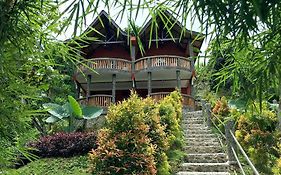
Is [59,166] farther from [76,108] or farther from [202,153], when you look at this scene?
[76,108]

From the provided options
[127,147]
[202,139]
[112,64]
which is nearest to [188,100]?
[112,64]

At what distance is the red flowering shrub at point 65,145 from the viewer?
36.3ft

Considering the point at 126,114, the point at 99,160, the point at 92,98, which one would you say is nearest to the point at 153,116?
the point at 126,114

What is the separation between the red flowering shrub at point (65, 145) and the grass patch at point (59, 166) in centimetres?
35

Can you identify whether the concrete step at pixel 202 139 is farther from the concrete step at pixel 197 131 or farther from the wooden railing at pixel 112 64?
the wooden railing at pixel 112 64

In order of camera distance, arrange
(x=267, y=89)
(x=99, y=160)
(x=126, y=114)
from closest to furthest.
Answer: (x=267, y=89)
(x=99, y=160)
(x=126, y=114)

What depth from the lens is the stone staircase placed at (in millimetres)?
7492

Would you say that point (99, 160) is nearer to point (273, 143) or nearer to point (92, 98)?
point (273, 143)

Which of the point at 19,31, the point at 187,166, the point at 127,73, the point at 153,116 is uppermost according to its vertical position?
the point at 127,73

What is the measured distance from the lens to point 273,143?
7527 millimetres

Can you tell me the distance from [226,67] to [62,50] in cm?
96

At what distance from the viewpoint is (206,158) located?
827cm

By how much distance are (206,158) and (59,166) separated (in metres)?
4.14

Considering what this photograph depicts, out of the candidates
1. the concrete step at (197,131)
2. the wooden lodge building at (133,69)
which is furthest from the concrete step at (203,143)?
the wooden lodge building at (133,69)
